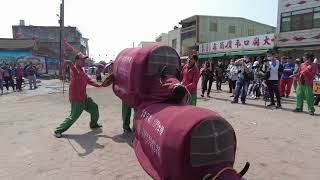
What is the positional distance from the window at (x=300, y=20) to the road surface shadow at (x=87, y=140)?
862 inches

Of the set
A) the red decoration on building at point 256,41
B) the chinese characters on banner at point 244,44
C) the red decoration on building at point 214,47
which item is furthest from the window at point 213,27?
the red decoration on building at point 256,41

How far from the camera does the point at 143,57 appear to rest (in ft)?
20.0

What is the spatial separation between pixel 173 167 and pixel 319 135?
5.21 m

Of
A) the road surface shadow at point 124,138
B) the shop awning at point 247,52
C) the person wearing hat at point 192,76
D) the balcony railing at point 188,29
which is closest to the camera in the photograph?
the road surface shadow at point 124,138

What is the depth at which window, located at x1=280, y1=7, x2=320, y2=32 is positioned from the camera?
25.8 meters

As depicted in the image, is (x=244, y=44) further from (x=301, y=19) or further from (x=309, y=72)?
(x=309, y=72)

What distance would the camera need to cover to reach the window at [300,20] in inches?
1017

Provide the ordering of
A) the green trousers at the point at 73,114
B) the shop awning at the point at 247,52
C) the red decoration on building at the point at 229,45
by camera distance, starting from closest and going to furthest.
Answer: the green trousers at the point at 73,114, the shop awning at the point at 247,52, the red decoration on building at the point at 229,45

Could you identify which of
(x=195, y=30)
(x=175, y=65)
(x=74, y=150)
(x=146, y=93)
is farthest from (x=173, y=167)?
(x=195, y=30)

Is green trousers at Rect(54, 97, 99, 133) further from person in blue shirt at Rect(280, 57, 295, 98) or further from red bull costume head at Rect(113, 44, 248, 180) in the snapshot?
person in blue shirt at Rect(280, 57, 295, 98)

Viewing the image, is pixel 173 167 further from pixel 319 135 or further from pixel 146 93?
pixel 319 135

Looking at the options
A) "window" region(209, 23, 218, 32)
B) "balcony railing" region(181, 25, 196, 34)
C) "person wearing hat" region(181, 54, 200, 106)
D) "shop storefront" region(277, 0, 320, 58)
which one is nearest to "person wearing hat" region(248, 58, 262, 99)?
"person wearing hat" region(181, 54, 200, 106)

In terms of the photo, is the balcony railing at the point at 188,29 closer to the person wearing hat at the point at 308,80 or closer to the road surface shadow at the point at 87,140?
the person wearing hat at the point at 308,80

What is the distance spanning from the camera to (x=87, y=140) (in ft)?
24.5
